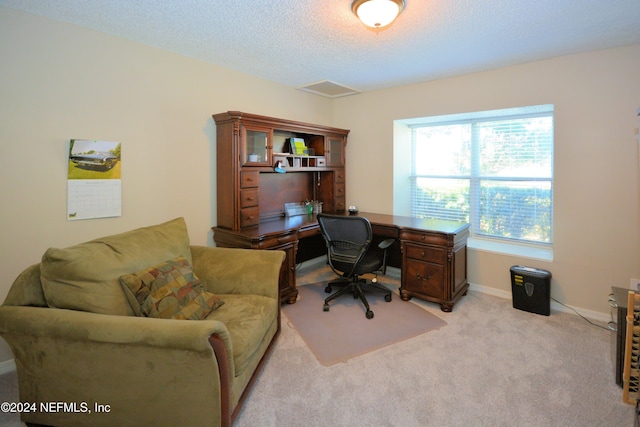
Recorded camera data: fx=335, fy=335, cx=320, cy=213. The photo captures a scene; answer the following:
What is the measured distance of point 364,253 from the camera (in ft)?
10.1

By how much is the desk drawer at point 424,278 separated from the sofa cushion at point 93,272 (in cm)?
236

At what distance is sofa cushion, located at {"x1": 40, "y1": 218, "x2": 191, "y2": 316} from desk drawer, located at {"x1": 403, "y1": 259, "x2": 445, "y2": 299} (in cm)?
236

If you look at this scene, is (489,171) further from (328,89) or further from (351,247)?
(328,89)

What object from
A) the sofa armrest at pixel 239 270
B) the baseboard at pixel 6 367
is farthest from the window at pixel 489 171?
the baseboard at pixel 6 367

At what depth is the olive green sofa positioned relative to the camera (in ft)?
4.87

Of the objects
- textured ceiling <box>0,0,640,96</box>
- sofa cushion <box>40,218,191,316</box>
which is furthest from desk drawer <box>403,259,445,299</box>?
sofa cushion <box>40,218,191,316</box>

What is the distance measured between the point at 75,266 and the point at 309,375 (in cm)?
148

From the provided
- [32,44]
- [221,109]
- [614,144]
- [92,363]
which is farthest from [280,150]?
[614,144]

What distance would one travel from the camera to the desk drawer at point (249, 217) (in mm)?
3215

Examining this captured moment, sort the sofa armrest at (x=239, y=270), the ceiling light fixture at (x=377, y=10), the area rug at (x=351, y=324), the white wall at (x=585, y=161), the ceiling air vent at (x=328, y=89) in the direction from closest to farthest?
1. the ceiling light fixture at (x=377, y=10)
2. the sofa armrest at (x=239, y=270)
3. the area rug at (x=351, y=324)
4. the white wall at (x=585, y=161)
5. the ceiling air vent at (x=328, y=89)

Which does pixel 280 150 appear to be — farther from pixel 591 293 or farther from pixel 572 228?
pixel 591 293

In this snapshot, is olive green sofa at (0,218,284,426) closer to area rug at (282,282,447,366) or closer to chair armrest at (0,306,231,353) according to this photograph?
chair armrest at (0,306,231,353)

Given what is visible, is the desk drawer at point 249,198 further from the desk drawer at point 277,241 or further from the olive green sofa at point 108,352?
the olive green sofa at point 108,352

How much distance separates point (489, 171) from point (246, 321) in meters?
3.19
